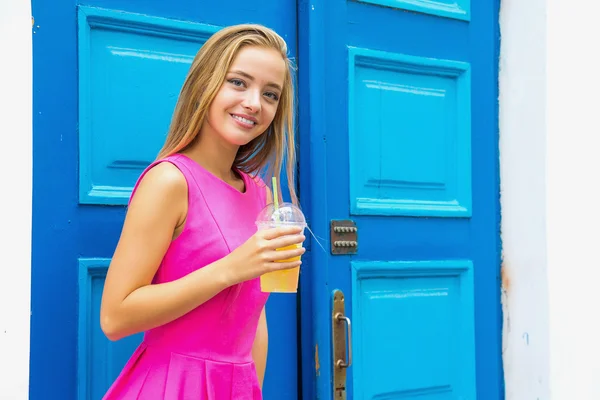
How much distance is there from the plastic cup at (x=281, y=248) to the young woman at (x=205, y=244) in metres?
0.05

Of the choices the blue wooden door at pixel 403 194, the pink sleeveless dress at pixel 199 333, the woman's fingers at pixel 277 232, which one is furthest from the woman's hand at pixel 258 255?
the blue wooden door at pixel 403 194

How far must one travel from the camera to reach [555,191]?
106 inches

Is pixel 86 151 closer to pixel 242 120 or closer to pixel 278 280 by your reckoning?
pixel 242 120

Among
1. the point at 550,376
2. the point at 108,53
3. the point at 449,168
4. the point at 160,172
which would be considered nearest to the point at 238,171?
the point at 160,172

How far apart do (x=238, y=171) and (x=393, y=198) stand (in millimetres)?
779

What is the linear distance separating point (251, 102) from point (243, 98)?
24mm

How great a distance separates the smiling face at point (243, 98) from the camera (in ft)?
5.66

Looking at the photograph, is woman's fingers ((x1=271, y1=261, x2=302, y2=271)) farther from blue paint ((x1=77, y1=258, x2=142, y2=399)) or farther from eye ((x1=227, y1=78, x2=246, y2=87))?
blue paint ((x1=77, y1=258, x2=142, y2=399))

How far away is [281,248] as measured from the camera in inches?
63.5

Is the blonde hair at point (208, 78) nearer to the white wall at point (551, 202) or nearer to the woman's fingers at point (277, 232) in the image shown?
the woman's fingers at point (277, 232)

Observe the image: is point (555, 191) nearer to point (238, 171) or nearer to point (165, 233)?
point (238, 171)

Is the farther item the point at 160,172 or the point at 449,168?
the point at 449,168
